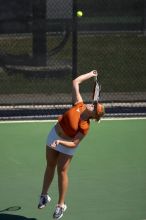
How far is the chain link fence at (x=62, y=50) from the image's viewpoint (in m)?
10.8

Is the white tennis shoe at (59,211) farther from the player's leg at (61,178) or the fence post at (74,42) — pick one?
the fence post at (74,42)

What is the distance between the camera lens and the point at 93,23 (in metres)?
10.9

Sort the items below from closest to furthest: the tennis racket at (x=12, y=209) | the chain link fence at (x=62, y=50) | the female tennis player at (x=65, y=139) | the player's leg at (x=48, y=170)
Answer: the female tennis player at (x=65, y=139), the player's leg at (x=48, y=170), the tennis racket at (x=12, y=209), the chain link fence at (x=62, y=50)

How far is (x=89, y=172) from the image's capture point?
26.0 feet

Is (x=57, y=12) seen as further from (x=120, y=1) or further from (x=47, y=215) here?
(x=47, y=215)

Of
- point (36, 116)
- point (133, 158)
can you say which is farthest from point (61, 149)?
point (36, 116)

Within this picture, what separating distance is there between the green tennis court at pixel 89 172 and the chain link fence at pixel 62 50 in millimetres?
907

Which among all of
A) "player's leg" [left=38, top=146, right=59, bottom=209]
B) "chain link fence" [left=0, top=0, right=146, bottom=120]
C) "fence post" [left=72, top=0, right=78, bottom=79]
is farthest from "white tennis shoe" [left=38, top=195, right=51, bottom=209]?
"fence post" [left=72, top=0, right=78, bottom=79]

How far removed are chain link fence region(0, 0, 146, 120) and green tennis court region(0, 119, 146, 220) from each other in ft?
2.98

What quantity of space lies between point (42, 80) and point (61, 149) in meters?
4.80

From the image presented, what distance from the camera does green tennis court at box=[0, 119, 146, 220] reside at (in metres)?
6.76

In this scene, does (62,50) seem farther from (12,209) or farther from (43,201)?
(43,201)

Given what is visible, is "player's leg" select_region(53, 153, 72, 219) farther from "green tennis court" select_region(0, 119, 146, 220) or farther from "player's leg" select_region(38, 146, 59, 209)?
"green tennis court" select_region(0, 119, 146, 220)

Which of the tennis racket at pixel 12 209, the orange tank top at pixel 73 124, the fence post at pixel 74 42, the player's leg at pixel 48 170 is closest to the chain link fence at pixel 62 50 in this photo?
the fence post at pixel 74 42
